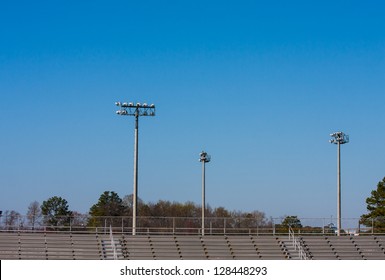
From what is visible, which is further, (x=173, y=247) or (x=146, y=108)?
(x=146, y=108)

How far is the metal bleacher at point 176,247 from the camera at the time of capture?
1506 inches

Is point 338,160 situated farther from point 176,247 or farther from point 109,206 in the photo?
point 109,206

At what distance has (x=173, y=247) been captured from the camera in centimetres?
Result: 3962

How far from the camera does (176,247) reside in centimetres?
3962

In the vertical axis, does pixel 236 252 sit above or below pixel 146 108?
below

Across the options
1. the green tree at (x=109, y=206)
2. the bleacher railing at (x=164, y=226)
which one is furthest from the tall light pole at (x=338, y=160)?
the green tree at (x=109, y=206)

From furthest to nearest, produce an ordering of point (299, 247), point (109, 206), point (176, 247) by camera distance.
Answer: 1. point (109, 206)
2. point (299, 247)
3. point (176, 247)

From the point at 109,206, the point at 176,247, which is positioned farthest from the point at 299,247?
the point at 109,206

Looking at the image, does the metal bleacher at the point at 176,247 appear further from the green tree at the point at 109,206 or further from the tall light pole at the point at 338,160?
the green tree at the point at 109,206

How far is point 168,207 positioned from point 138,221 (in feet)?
250
